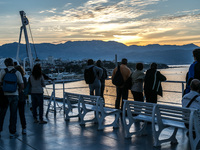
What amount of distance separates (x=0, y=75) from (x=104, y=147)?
2.70 m

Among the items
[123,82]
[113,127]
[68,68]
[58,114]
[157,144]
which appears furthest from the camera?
[68,68]

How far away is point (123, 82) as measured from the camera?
7.82 m

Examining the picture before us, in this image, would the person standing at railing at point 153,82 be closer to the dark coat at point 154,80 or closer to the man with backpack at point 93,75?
the dark coat at point 154,80

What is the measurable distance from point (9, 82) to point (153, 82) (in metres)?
3.25

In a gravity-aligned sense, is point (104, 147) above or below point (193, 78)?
below

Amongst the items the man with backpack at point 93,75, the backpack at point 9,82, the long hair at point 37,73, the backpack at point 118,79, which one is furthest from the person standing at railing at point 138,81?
the backpack at point 9,82

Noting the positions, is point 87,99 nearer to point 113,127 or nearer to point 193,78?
point 113,127

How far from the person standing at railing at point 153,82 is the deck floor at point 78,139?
31.1 inches

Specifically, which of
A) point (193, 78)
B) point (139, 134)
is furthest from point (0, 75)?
point (193, 78)

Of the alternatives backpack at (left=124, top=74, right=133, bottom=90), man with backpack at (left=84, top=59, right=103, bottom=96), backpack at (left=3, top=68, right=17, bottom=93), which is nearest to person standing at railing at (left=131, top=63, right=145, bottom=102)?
backpack at (left=124, top=74, right=133, bottom=90)

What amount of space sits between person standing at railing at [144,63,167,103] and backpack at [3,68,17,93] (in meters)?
3.04

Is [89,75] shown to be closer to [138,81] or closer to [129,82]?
[129,82]

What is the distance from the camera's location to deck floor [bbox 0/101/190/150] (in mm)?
5215

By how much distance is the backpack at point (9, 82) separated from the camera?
19.3 ft
